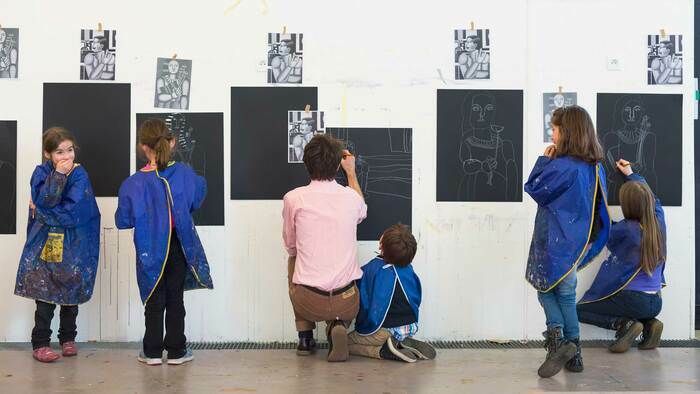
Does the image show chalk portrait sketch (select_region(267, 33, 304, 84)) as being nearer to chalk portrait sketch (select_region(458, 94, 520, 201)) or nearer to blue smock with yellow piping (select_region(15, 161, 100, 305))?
chalk portrait sketch (select_region(458, 94, 520, 201))

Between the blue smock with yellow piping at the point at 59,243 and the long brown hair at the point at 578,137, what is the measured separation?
9.56 ft

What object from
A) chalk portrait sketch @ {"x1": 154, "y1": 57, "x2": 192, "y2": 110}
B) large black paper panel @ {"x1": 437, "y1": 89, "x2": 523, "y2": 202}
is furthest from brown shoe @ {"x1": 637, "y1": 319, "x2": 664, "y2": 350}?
chalk portrait sketch @ {"x1": 154, "y1": 57, "x2": 192, "y2": 110}

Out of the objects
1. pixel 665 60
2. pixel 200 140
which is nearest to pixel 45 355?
pixel 200 140

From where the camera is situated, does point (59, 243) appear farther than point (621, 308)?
No

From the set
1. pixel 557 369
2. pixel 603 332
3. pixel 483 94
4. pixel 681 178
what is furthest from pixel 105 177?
pixel 681 178

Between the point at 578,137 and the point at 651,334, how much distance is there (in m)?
1.62

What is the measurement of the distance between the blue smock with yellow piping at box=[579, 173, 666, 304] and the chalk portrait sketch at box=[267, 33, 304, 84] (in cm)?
239

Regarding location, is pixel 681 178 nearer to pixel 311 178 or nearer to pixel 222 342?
pixel 311 178

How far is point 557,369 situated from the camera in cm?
457

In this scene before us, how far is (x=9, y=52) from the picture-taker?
215 inches

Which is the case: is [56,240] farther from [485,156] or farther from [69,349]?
[485,156]

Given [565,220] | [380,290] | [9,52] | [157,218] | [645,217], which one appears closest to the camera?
[565,220]

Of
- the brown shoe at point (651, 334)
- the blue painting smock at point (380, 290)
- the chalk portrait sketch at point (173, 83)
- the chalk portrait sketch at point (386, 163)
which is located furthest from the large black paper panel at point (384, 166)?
the brown shoe at point (651, 334)

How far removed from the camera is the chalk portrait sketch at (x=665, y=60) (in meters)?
5.59
